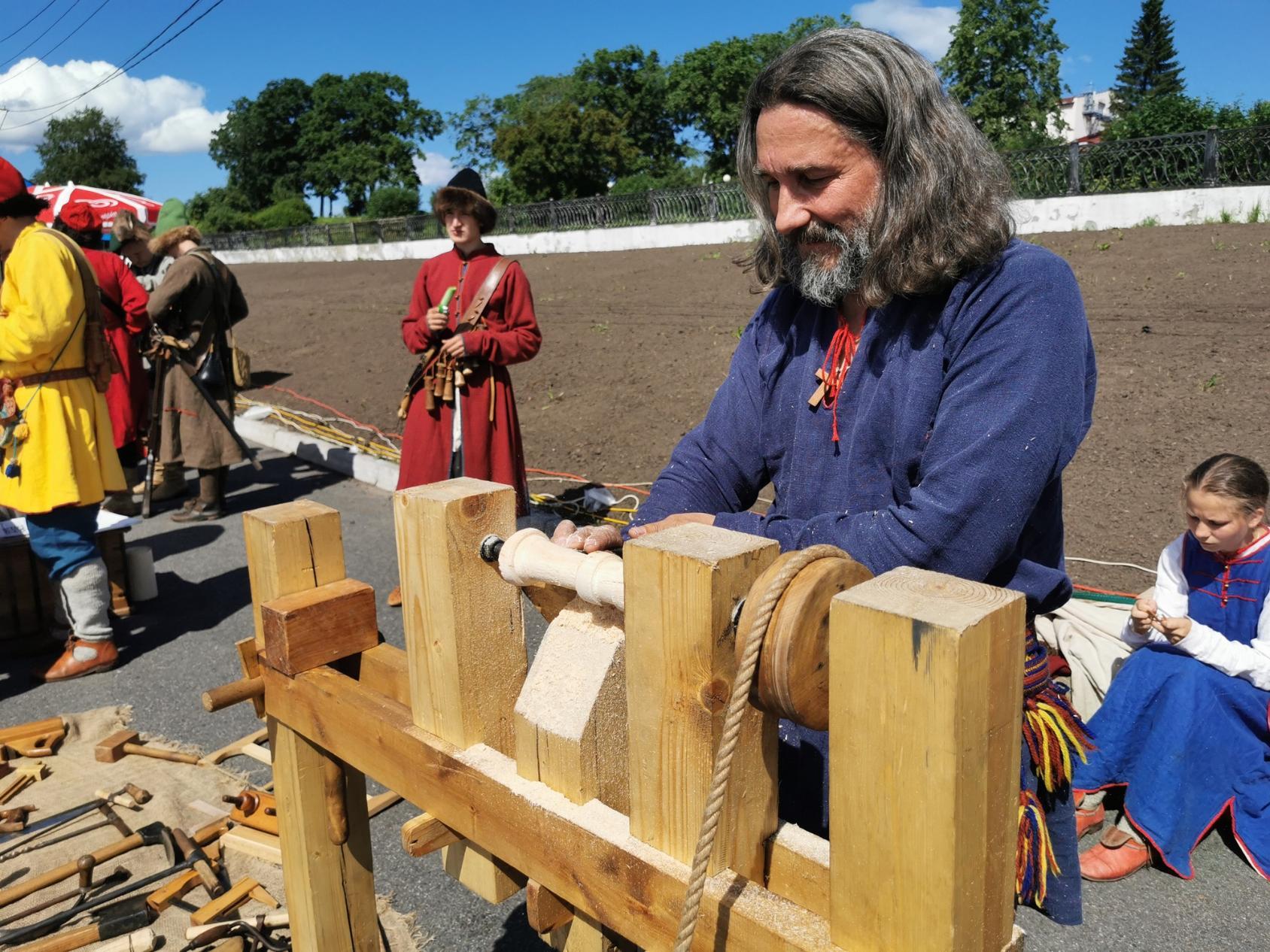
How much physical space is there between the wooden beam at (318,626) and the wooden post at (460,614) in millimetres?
303

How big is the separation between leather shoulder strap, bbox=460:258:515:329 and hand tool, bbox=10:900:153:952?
2.89 meters

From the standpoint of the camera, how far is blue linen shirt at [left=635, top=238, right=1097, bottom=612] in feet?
4.32

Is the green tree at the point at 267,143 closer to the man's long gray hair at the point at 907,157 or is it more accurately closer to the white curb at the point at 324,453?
the white curb at the point at 324,453

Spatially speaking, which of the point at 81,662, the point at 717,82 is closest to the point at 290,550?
the point at 81,662

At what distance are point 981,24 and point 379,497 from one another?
1839 inches

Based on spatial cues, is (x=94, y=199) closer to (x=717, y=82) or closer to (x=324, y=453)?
(x=324, y=453)

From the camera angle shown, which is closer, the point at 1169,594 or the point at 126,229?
the point at 1169,594

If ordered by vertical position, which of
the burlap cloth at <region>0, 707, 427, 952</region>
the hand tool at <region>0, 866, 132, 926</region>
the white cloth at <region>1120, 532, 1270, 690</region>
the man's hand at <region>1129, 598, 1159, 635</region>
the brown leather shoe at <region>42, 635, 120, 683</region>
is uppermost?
the man's hand at <region>1129, 598, 1159, 635</region>

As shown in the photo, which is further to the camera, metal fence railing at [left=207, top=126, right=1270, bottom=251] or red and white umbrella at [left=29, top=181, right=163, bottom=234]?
metal fence railing at [left=207, top=126, right=1270, bottom=251]

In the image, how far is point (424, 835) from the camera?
142 centimetres

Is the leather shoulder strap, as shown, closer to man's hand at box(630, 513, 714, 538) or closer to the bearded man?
the bearded man

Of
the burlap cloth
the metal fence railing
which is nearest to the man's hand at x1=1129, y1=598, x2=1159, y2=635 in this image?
the burlap cloth

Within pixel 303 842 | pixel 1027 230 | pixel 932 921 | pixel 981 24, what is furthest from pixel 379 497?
pixel 981 24

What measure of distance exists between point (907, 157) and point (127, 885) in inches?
113
